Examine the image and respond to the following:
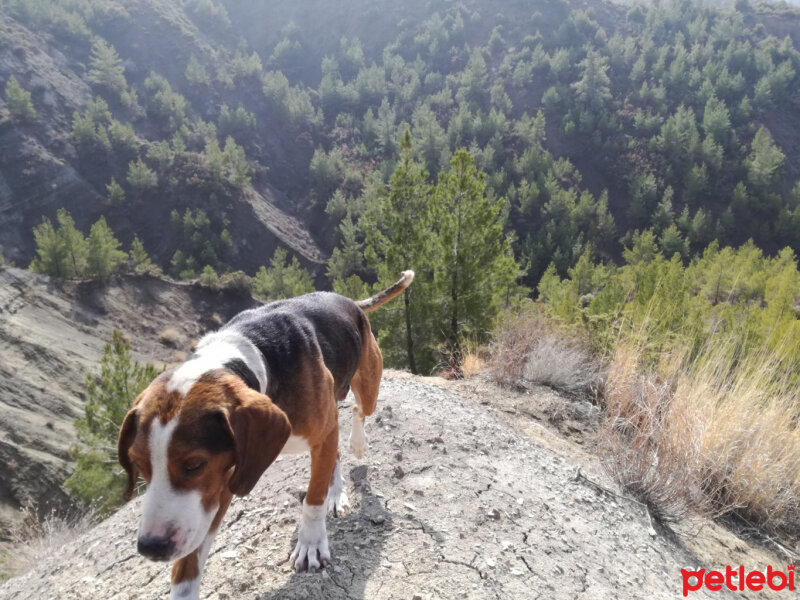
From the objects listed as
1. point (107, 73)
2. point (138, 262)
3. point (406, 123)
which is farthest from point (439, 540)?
point (107, 73)

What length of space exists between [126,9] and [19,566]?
10383 cm

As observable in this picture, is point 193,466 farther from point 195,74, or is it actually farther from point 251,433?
point 195,74

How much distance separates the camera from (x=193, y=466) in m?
1.58

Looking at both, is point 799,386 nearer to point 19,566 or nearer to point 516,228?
point 19,566

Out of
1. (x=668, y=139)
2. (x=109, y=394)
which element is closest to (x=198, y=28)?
(x=668, y=139)

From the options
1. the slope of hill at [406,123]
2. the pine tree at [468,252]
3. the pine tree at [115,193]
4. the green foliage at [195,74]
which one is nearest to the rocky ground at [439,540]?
the pine tree at [468,252]

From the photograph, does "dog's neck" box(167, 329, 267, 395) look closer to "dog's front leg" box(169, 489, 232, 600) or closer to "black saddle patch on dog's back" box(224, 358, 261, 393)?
"black saddle patch on dog's back" box(224, 358, 261, 393)

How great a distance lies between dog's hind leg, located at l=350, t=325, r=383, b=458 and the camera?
3.48 meters

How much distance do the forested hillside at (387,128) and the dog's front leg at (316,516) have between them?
20142 millimetres

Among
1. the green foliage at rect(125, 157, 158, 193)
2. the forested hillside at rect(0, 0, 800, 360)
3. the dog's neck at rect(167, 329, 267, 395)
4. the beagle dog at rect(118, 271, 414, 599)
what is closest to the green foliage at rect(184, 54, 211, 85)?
the forested hillside at rect(0, 0, 800, 360)

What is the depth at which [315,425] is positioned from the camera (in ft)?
7.89

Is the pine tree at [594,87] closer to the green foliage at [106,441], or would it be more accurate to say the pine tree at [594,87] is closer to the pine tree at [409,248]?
the pine tree at [409,248]

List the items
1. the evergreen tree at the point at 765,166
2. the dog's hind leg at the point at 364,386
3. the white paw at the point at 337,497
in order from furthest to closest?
the evergreen tree at the point at 765,166 → the dog's hind leg at the point at 364,386 → the white paw at the point at 337,497

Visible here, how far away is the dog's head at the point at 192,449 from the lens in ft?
5.08
